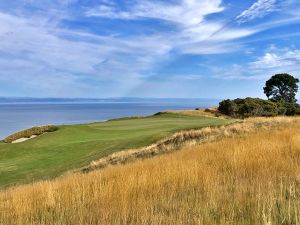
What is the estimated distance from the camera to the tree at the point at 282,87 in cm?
7838

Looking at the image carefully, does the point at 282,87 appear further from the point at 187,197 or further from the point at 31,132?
the point at 187,197

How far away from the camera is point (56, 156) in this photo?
2212cm

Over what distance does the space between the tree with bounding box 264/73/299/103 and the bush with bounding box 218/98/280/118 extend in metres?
18.8

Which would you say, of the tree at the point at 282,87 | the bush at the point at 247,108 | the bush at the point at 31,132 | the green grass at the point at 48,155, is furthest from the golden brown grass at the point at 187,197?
the tree at the point at 282,87

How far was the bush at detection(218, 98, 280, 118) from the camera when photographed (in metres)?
57.7

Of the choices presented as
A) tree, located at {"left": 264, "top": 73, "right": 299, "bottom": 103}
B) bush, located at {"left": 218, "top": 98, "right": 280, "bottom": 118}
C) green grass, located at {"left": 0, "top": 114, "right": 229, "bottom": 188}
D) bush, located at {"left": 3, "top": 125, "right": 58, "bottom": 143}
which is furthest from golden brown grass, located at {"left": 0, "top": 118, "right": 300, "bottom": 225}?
tree, located at {"left": 264, "top": 73, "right": 299, "bottom": 103}

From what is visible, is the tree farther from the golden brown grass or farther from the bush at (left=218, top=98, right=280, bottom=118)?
the golden brown grass

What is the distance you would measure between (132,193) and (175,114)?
46.0 meters

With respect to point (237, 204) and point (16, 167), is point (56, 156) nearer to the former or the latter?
point (16, 167)

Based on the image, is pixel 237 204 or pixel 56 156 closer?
pixel 237 204

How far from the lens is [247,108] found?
194ft

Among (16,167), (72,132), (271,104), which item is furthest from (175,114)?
(16,167)

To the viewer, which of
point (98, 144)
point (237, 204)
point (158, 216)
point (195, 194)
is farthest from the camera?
point (98, 144)

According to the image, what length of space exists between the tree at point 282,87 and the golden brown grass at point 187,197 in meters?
73.1
